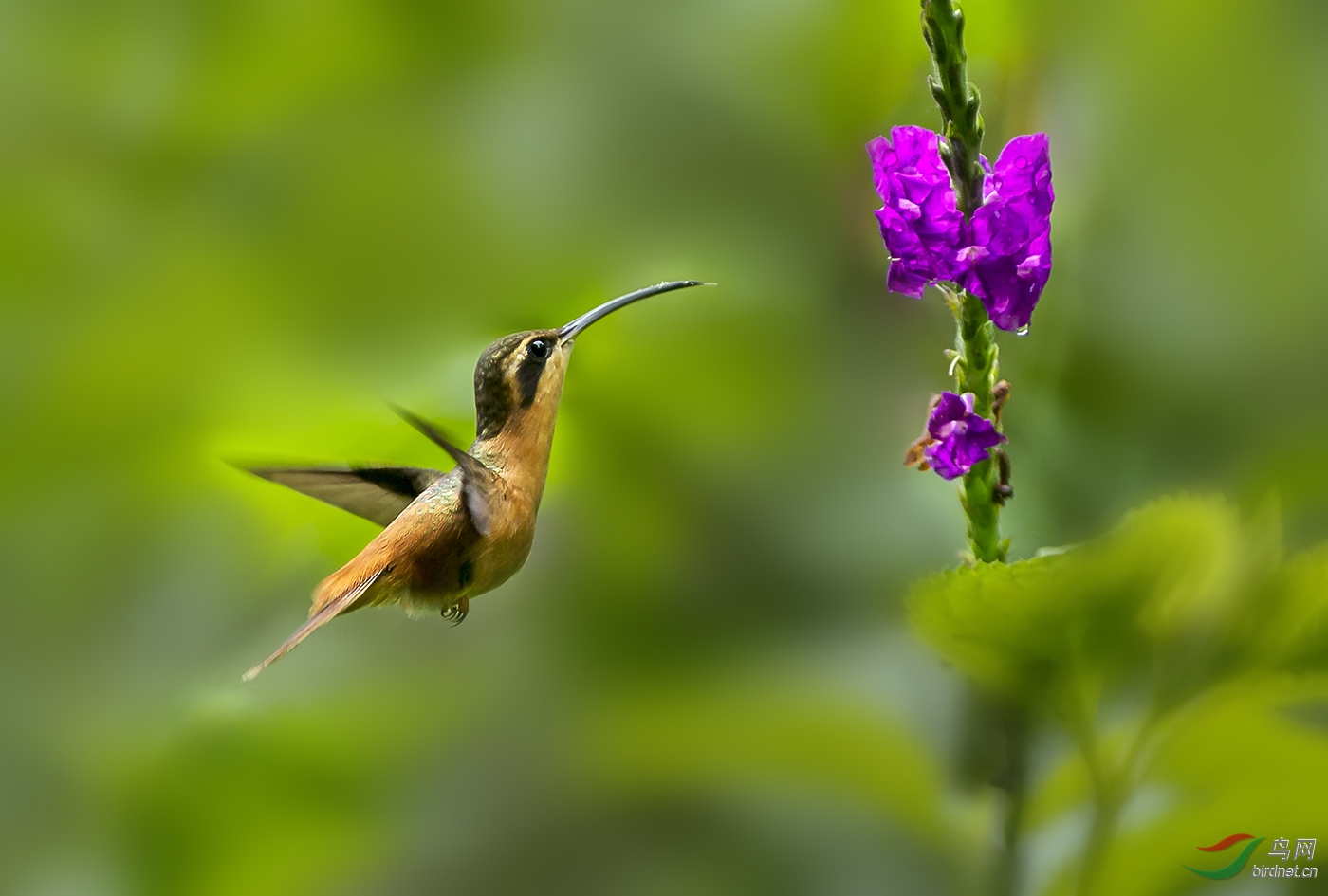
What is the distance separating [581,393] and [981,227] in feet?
1.30

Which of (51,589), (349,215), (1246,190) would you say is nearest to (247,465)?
(349,215)

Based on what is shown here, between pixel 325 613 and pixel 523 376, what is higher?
pixel 523 376

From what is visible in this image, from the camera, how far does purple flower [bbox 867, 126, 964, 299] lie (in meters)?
0.38

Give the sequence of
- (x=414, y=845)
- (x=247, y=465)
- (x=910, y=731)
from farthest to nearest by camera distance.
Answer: (x=414, y=845) < (x=910, y=731) < (x=247, y=465)

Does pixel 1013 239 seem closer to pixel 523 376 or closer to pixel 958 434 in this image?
pixel 958 434

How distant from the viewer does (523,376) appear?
0.51 meters

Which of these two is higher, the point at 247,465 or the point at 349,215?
the point at 349,215

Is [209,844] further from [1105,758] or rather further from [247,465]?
[1105,758]

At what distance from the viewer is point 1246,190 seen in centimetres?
71

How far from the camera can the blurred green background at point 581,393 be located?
2.33 ft

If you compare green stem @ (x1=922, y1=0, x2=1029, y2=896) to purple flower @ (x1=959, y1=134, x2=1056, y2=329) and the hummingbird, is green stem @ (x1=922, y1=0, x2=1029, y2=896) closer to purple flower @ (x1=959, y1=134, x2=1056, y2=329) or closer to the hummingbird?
purple flower @ (x1=959, y1=134, x2=1056, y2=329)

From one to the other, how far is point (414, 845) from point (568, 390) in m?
0.40

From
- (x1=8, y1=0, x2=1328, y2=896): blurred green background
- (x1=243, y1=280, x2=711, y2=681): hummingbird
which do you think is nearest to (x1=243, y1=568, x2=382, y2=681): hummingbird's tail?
(x1=243, y1=280, x2=711, y2=681): hummingbird

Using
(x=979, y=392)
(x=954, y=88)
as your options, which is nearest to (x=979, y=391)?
(x=979, y=392)
